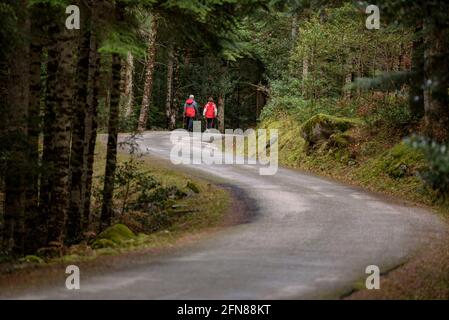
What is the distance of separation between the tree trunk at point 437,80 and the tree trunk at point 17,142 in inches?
291

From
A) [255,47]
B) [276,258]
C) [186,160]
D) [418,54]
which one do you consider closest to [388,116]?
[418,54]

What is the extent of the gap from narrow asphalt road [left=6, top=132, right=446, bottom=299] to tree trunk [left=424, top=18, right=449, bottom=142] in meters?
2.42

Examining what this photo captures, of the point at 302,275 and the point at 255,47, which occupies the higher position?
the point at 255,47

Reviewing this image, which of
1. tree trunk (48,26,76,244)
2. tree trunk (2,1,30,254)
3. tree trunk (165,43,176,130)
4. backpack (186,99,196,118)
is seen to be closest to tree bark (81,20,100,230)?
tree trunk (2,1,30,254)

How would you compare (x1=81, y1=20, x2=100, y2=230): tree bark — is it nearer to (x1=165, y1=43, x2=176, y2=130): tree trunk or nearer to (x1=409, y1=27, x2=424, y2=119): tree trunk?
(x1=409, y1=27, x2=424, y2=119): tree trunk

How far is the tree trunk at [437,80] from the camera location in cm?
877

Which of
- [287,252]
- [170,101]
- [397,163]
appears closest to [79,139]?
[287,252]

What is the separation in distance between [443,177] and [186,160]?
57.5 ft

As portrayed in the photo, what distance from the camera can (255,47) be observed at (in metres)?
39.9

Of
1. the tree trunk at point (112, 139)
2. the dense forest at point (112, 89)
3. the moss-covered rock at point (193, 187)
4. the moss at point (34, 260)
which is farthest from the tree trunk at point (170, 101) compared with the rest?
the moss at point (34, 260)

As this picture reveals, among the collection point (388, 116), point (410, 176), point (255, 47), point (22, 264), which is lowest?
point (22, 264)

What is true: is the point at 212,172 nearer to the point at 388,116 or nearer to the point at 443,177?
the point at 388,116

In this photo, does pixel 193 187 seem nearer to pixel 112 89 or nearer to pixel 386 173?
pixel 112 89

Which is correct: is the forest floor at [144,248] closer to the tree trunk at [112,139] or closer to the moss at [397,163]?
the tree trunk at [112,139]
